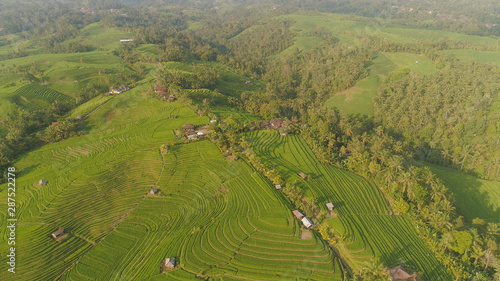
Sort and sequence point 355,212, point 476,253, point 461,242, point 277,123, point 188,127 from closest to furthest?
1. point 476,253
2. point 461,242
3. point 355,212
4. point 188,127
5. point 277,123

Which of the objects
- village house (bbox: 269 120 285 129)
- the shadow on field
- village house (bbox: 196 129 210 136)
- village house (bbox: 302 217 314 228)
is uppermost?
village house (bbox: 196 129 210 136)

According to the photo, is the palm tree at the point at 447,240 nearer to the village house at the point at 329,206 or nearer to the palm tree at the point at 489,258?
the palm tree at the point at 489,258

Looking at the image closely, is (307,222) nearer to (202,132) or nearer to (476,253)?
(476,253)

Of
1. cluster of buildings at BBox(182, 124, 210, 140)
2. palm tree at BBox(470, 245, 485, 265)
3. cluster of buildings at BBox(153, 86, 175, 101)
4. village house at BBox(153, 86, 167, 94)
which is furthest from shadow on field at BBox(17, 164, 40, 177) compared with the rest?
palm tree at BBox(470, 245, 485, 265)

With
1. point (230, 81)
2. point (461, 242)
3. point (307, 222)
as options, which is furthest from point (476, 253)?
point (230, 81)

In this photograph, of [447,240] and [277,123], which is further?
[277,123]

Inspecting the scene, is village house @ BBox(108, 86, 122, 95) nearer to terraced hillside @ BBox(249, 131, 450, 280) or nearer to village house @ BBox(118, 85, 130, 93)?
village house @ BBox(118, 85, 130, 93)

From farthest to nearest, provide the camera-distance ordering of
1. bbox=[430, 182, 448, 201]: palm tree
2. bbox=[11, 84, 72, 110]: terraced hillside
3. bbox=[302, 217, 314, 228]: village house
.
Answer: bbox=[11, 84, 72, 110]: terraced hillside → bbox=[430, 182, 448, 201]: palm tree → bbox=[302, 217, 314, 228]: village house
